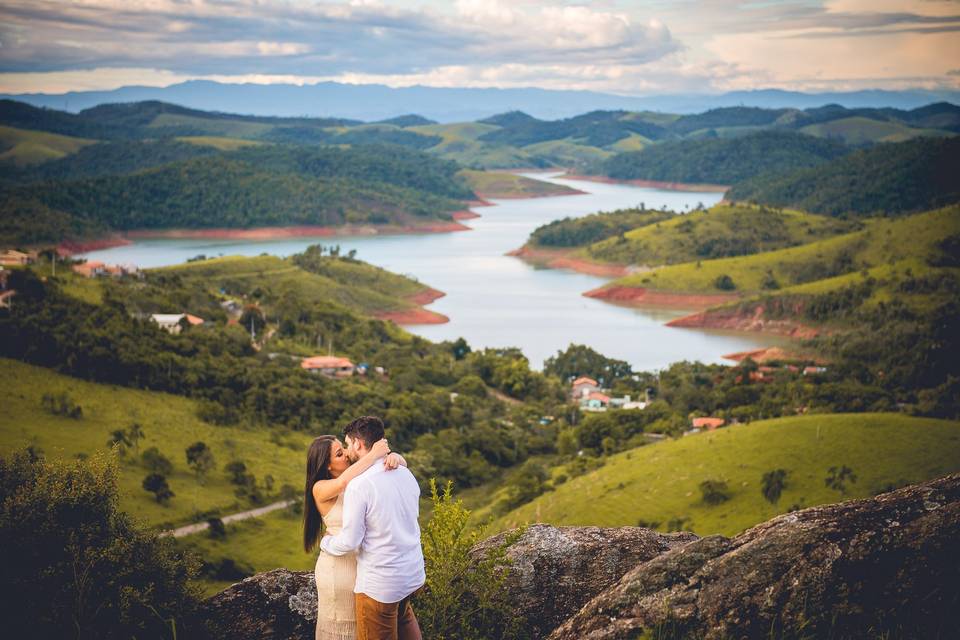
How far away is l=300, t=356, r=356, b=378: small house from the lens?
2549 inches

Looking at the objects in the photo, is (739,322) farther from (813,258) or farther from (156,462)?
(156,462)

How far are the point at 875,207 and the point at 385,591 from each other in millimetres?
181447

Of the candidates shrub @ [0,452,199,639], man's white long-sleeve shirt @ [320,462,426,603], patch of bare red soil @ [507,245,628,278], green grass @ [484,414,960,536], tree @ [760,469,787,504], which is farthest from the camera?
patch of bare red soil @ [507,245,628,278]

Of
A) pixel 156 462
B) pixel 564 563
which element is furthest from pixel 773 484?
pixel 564 563

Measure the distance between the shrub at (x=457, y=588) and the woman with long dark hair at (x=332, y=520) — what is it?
873 millimetres

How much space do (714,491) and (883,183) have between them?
15882cm

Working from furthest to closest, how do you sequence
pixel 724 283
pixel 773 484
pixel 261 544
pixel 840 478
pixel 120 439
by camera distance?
pixel 724 283 → pixel 120 439 → pixel 773 484 → pixel 840 478 → pixel 261 544

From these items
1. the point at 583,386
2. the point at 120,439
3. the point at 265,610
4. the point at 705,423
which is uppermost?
the point at 265,610

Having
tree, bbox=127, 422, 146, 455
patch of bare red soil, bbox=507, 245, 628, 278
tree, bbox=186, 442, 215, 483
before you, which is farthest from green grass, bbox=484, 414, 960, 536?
patch of bare red soil, bbox=507, 245, 628, 278

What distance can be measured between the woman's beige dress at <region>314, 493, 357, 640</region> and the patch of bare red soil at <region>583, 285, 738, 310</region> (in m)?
109

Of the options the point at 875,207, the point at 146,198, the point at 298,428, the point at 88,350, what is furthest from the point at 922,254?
the point at 146,198

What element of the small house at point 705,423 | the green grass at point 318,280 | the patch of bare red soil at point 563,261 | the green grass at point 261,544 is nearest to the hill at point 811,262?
the patch of bare red soil at point 563,261

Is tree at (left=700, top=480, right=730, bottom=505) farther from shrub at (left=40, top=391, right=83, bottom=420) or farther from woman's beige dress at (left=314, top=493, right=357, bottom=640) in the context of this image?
woman's beige dress at (left=314, top=493, right=357, bottom=640)

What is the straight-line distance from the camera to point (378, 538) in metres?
6.22
